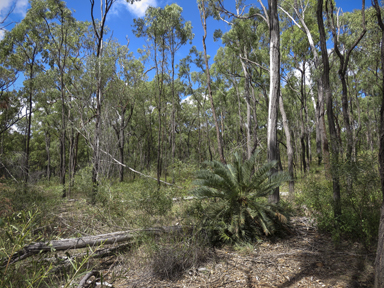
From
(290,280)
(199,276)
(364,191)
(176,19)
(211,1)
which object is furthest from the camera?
(176,19)

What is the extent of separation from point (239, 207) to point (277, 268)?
141 centimetres

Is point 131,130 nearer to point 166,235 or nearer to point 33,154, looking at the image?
point 33,154

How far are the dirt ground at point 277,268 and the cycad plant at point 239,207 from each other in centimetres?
36

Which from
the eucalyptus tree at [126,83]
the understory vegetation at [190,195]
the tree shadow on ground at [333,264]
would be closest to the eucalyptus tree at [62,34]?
the understory vegetation at [190,195]

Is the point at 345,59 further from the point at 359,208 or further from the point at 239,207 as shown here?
the point at 239,207

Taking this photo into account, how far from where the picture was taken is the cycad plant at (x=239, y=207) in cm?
450

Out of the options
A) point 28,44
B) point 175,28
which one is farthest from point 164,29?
point 28,44

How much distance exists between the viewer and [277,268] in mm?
3568

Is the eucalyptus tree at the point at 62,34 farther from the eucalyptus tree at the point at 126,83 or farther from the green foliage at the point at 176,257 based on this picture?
the green foliage at the point at 176,257

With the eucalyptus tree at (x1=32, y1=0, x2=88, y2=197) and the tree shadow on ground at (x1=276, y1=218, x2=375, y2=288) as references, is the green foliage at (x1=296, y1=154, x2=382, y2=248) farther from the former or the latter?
the eucalyptus tree at (x1=32, y1=0, x2=88, y2=197)

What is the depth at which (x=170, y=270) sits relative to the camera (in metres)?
3.65

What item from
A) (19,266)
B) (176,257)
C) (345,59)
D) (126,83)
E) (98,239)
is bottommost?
(176,257)

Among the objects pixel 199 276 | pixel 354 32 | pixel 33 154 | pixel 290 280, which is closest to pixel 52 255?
pixel 199 276

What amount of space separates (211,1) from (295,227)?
919 cm
